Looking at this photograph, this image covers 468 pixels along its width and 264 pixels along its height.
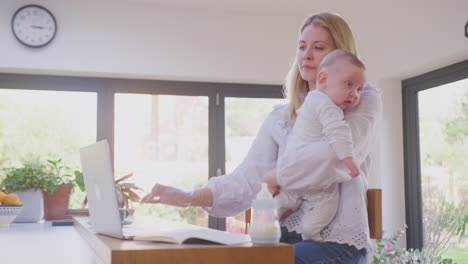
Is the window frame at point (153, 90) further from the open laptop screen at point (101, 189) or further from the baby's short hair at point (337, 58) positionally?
the baby's short hair at point (337, 58)

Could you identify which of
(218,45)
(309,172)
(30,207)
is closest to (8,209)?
(30,207)

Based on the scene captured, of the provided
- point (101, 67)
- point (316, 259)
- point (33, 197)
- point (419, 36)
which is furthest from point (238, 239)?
point (101, 67)

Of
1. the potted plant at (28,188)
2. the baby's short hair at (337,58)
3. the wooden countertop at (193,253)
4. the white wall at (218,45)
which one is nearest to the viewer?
the wooden countertop at (193,253)

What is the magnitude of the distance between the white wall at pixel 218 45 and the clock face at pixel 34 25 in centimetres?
5

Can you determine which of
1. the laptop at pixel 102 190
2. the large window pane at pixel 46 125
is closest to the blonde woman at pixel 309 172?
the laptop at pixel 102 190

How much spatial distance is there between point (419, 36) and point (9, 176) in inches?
117

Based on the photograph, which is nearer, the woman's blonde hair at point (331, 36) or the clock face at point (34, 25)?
the woman's blonde hair at point (331, 36)

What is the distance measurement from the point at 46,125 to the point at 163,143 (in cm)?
100

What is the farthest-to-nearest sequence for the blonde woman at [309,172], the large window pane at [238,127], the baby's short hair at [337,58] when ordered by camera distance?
the large window pane at [238,127], the baby's short hair at [337,58], the blonde woman at [309,172]

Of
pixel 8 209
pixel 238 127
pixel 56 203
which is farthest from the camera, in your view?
pixel 238 127

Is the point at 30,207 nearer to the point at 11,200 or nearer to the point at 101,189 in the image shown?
the point at 11,200

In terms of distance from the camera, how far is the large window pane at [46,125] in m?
4.80

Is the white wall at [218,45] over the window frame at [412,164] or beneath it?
over

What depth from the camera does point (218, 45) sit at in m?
5.12
